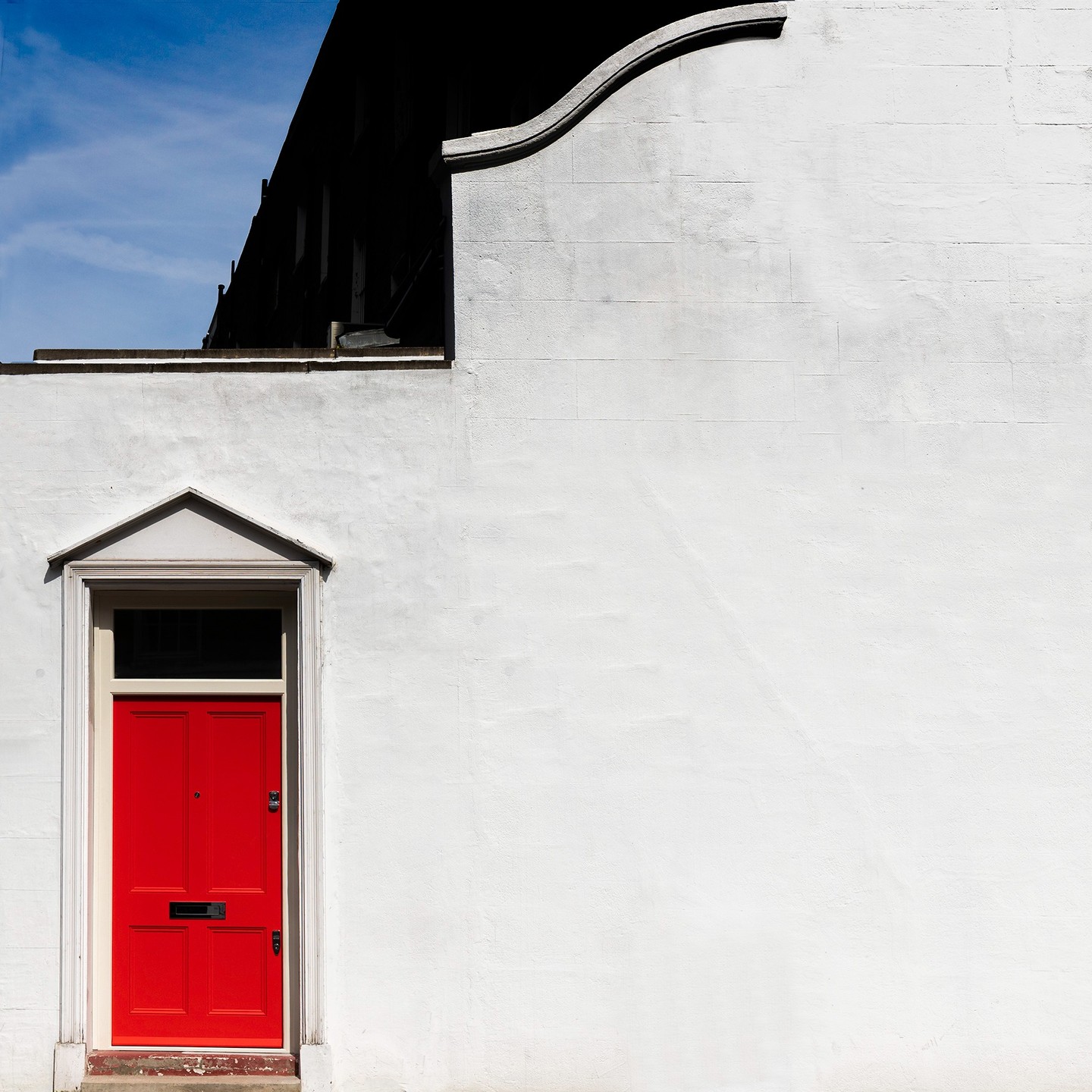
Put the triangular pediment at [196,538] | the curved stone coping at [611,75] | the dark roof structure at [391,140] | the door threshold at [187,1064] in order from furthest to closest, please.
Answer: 1. the dark roof structure at [391,140]
2. the curved stone coping at [611,75]
3. the triangular pediment at [196,538]
4. the door threshold at [187,1064]

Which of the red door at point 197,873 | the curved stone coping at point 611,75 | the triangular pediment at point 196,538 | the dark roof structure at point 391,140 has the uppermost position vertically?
the dark roof structure at point 391,140

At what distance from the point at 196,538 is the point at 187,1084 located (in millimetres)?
3240

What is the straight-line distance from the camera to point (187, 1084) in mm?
6266

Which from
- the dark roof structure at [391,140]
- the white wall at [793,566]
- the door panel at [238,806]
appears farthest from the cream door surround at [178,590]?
the dark roof structure at [391,140]

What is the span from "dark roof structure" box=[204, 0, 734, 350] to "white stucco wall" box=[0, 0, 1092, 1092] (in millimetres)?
1419

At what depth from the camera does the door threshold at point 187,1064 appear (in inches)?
251

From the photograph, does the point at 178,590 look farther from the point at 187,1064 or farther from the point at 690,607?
the point at 690,607

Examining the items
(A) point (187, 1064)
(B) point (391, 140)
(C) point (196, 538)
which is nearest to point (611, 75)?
(C) point (196, 538)

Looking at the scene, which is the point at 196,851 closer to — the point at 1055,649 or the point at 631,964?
the point at 631,964

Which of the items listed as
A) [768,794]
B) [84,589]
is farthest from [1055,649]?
[84,589]

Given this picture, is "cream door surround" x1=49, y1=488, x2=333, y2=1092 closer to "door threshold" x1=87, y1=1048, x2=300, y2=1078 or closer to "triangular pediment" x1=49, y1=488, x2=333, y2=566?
"triangular pediment" x1=49, y1=488, x2=333, y2=566

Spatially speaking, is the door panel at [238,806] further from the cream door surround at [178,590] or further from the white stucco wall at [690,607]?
the white stucco wall at [690,607]

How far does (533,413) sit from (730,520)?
1416mm

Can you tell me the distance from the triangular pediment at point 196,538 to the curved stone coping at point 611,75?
8.61ft
